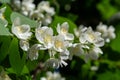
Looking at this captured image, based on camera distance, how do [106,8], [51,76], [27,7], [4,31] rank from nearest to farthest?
[4,31], [27,7], [51,76], [106,8]

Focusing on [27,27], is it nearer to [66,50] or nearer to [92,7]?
[66,50]

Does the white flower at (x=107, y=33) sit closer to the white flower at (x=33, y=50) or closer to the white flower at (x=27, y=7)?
the white flower at (x=27, y=7)

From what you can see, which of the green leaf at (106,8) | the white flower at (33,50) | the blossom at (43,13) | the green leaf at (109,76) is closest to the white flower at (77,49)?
the white flower at (33,50)

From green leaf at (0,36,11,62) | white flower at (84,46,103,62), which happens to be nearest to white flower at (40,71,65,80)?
white flower at (84,46,103,62)

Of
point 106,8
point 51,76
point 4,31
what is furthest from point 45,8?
point 106,8

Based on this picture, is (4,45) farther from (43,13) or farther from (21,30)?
(43,13)

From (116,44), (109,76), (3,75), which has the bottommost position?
(3,75)

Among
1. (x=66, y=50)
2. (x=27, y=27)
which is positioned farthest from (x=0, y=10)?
(x=66, y=50)
